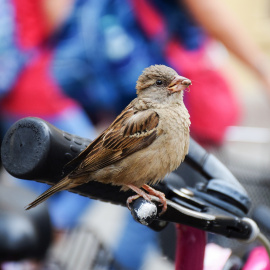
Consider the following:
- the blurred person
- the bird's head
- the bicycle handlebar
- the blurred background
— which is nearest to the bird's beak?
the bird's head

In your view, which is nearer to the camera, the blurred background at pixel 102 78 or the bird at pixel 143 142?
the bird at pixel 143 142

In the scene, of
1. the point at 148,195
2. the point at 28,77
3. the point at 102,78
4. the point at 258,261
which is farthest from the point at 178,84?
the point at 28,77

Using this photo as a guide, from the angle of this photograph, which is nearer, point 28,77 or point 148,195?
point 148,195

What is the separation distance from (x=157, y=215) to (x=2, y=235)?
0.70m

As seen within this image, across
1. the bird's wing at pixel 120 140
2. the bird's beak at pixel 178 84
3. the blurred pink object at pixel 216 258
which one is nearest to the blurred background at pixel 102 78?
the blurred pink object at pixel 216 258

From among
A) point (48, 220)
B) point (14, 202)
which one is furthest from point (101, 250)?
point (14, 202)

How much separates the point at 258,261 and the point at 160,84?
574mm

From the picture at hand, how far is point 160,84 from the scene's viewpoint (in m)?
0.94

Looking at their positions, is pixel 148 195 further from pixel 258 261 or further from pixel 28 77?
pixel 28 77

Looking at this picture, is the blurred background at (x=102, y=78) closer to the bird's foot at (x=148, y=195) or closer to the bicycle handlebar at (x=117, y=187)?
the bicycle handlebar at (x=117, y=187)

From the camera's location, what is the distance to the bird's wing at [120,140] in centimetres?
93

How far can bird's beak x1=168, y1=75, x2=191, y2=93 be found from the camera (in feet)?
2.83

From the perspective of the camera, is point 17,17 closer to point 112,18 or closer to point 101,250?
point 112,18

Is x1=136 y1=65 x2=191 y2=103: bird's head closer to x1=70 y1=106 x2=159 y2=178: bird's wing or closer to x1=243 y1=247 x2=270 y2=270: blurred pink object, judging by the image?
x1=70 y1=106 x2=159 y2=178: bird's wing
